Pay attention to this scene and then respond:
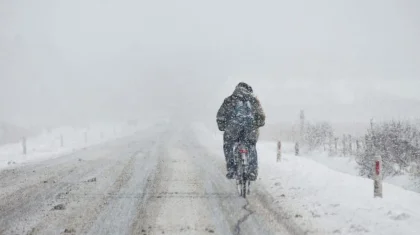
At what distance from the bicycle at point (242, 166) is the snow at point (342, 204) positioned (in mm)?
756

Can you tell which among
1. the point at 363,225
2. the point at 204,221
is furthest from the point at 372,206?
the point at 204,221

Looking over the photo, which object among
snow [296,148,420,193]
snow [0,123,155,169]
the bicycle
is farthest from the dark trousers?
snow [0,123,155,169]

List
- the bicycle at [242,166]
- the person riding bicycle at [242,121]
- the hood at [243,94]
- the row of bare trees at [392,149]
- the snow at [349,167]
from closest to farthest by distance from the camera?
the bicycle at [242,166]
the person riding bicycle at [242,121]
the hood at [243,94]
the snow at [349,167]
the row of bare trees at [392,149]

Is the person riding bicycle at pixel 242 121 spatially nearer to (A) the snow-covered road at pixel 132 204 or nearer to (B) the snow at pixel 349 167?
(A) the snow-covered road at pixel 132 204

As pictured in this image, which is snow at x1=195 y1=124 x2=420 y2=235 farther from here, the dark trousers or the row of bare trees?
the row of bare trees

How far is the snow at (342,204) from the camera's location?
6.51 m

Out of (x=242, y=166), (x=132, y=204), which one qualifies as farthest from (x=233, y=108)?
(x=132, y=204)

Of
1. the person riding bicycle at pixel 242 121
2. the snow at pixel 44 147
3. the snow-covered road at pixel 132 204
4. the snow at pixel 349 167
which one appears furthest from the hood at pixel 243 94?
the snow at pixel 44 147

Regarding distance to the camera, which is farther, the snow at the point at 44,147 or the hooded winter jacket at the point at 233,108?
the snow at the point at 44,147

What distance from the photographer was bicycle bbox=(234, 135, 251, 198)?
9422 millimetres

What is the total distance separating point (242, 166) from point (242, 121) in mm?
1019

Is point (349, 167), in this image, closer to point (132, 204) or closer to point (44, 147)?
point (132, 204)

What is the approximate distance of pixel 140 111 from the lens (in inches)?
5443

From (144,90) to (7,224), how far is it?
502 ft
